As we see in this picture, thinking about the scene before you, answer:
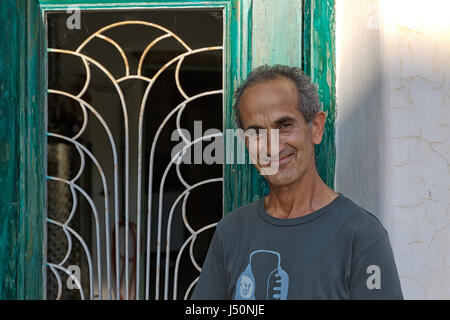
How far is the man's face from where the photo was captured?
4.40ft

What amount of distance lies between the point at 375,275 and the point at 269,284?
0.92 ft

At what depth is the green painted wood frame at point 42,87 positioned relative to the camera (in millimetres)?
1827

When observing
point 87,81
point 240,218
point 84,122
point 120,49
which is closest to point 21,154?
point 84,122

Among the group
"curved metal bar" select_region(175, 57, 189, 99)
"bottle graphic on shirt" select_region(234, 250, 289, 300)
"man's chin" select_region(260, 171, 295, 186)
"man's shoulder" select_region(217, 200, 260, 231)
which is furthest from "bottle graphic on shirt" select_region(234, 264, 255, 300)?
"curved metal bar" select_region(175, 57, 189, 99)

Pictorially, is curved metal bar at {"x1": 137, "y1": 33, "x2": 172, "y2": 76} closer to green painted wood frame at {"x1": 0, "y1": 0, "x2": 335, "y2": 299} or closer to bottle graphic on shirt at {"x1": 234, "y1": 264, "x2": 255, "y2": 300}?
green painted wood frame at {"x1": 0, "y1": 0, "x2": 335, "y2": 299}

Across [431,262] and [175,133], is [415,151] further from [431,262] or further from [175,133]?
[175,133]

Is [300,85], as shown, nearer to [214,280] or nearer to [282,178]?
[282,178]

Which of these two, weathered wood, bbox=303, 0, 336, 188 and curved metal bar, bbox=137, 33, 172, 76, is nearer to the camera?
weathered wood, bbox=303, 0, 336, 188

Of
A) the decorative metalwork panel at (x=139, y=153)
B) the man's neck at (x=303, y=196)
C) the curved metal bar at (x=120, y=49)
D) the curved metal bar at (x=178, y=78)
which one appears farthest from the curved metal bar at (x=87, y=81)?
the man's neck at (x=303, y=196)

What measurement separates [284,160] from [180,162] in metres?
0.68

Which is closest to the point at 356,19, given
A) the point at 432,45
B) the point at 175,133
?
the point at 432,45

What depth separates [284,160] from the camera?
1.36 metres
